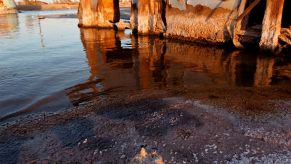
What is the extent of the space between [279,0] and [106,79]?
23.5 ft

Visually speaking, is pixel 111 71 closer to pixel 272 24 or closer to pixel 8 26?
pixel 272 24

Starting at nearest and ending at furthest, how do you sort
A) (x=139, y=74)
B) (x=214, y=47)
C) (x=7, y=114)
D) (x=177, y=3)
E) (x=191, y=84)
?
(x=7, y=114) < (x=191, y=84) < (x=139, y=74) < (x=214, y=47) < (x=177, y=3)

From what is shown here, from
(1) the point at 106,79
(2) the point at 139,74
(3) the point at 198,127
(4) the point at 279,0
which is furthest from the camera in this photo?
(4) the point at 279,0

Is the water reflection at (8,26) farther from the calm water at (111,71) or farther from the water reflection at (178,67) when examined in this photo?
the water reflection at (178,67)

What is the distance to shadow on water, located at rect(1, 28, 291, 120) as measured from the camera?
7.77 metres

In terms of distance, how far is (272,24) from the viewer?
1058cm

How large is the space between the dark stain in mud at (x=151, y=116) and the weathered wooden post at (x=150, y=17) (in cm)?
1126

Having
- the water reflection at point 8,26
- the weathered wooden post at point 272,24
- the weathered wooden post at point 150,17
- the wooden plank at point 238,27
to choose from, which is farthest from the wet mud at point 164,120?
the water reflection at point 8,26

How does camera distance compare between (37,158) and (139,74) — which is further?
(139,74)

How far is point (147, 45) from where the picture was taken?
15438 mm

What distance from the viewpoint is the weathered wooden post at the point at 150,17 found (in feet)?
54.7

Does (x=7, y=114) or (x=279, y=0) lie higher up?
(x=279, y=0)

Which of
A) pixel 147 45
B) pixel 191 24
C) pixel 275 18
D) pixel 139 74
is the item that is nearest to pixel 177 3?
pixel 191 24

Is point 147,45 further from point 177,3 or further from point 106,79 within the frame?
point 106,79
